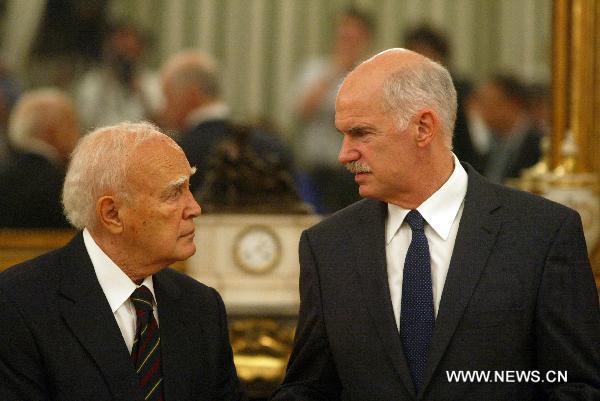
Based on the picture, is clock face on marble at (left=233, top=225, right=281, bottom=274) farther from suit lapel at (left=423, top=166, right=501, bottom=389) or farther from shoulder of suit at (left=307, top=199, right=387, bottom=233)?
suit lapel at (left=423, top=166, right=501, bottom=389)

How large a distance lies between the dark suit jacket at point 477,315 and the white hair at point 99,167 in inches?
25.0

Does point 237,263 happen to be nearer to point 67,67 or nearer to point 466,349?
point 67,67

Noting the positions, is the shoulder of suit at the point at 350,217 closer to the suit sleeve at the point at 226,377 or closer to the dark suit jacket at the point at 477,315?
the dark suit jacket at the point at 477,315

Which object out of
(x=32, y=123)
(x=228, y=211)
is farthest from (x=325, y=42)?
(x=32, y=123)

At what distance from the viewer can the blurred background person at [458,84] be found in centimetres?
636

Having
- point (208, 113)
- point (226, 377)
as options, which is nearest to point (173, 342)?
point (226, 377)

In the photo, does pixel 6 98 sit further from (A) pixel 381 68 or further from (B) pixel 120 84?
(A) pixel 381 68

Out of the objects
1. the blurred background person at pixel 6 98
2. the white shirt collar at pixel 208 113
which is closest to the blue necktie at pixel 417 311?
the white shirt collar at pixel 208 113

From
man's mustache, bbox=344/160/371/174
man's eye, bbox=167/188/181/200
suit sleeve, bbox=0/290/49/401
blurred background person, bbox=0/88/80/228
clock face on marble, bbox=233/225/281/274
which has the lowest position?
clock face on marble, bbox=233/225/281/274

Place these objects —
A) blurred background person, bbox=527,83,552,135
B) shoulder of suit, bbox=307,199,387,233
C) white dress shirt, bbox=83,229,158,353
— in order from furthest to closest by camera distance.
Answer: blurred background person, bbox=527,83,552,135 < shoulder of suit, bbox=307,199,387,233 < white dress shirt, bbox=83,229,158,353

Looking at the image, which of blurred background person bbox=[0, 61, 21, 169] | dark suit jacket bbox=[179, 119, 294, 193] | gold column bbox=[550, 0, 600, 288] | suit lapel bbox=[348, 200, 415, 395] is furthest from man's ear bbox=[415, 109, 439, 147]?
blurred background person bbox=[0, 61, 21, 169]

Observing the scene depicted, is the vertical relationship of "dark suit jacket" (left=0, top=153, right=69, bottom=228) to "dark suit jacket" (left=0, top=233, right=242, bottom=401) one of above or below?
below

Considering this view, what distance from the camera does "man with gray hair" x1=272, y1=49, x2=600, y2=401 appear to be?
9.74 ft

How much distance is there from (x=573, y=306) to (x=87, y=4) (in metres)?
4.38
